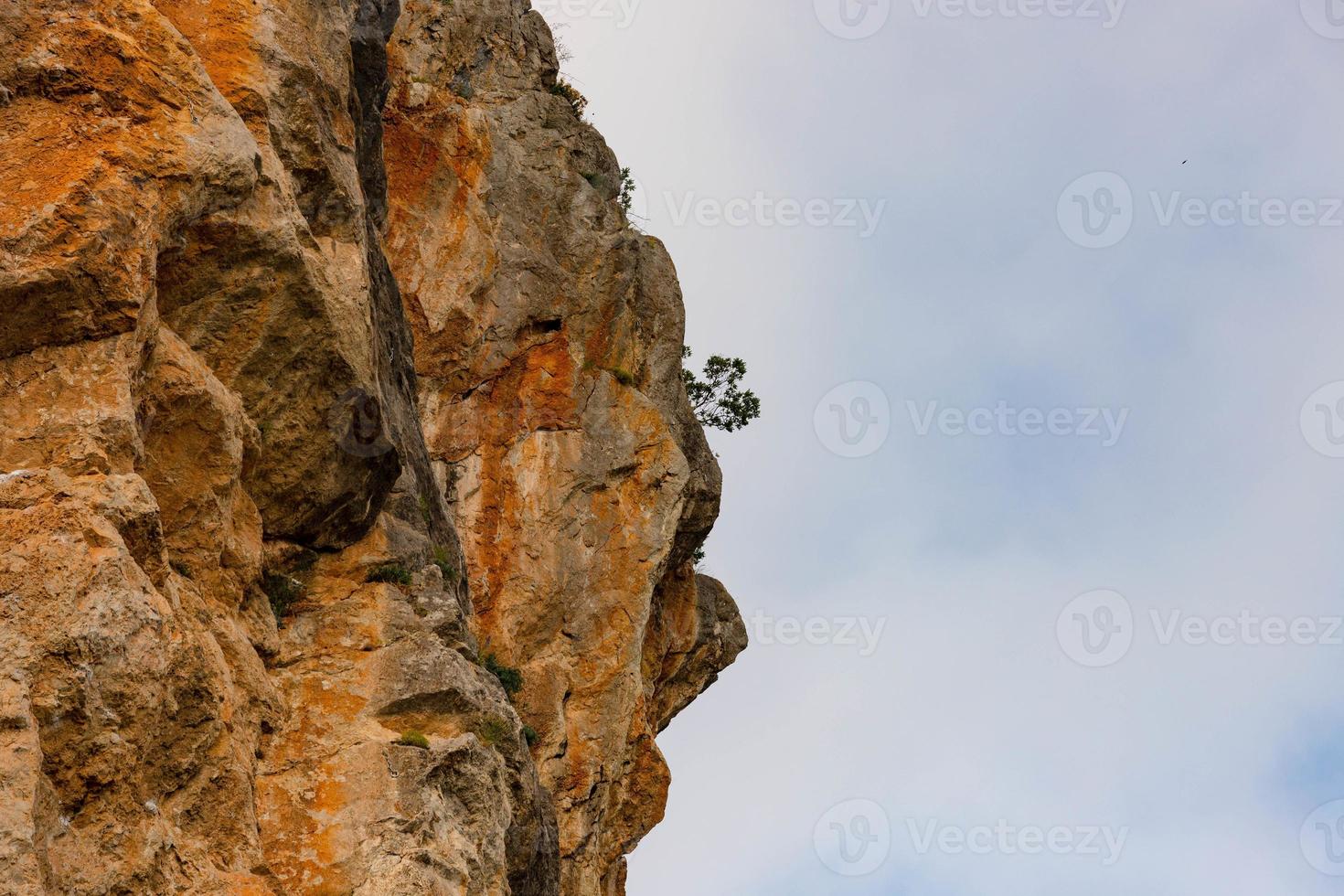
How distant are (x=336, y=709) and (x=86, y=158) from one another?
681cm

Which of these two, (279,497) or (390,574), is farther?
(390,574)

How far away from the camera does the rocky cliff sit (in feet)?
35.5

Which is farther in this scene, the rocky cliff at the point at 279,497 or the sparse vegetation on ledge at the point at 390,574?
the sparse vegetation on ledge at the point at 390,574

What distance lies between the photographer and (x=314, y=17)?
18.2 meters

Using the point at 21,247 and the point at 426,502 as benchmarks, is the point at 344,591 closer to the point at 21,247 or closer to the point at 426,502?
the point at 426,502

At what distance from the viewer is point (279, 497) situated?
1598cm

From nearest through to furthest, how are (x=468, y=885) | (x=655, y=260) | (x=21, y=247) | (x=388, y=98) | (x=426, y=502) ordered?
(x=21, y=247) < (x=468, y=885) < (x=426, y=502) < (x=388, y=98) < (x=655, y=260)

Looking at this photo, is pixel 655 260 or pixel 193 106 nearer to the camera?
pixel 193 106

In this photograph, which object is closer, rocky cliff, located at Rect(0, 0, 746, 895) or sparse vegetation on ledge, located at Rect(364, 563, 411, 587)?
rocky cliff, located at Rect(0, 0, 746, 895)

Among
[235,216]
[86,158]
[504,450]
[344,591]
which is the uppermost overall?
[504,450]

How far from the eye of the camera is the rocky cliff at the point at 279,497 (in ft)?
35.5

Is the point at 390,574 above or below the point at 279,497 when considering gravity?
below

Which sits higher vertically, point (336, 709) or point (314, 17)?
point (314, 17)

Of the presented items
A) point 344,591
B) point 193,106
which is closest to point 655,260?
point 344,591
